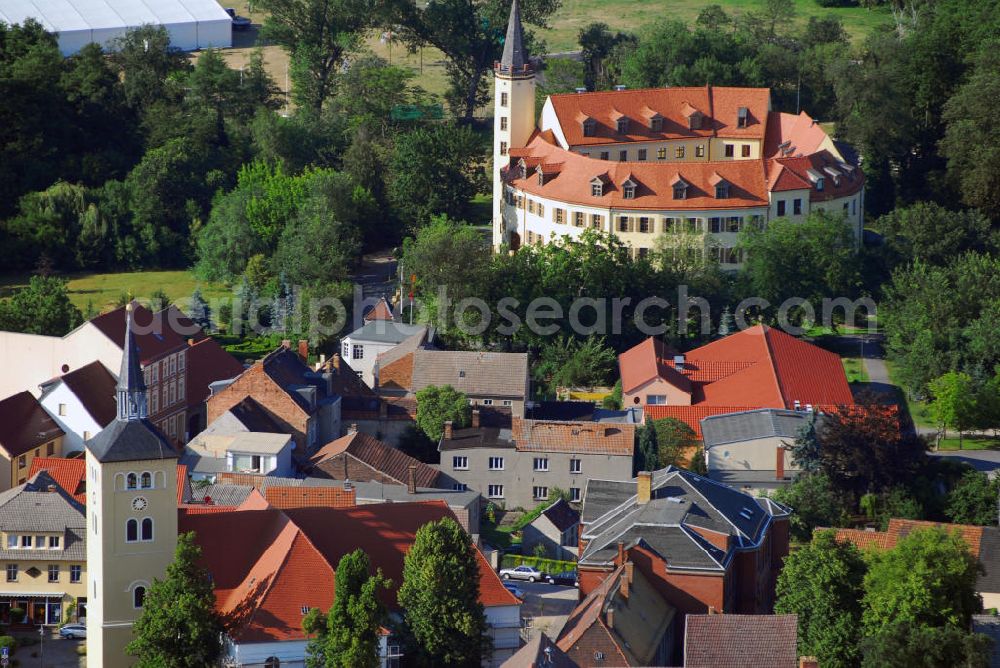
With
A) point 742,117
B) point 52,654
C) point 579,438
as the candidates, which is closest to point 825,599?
point 579,438

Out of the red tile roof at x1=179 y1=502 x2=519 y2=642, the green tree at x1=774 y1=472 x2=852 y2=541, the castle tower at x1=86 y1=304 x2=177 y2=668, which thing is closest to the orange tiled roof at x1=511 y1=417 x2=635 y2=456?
the green tree at x1=774 y1=472 x2=852 y2=541

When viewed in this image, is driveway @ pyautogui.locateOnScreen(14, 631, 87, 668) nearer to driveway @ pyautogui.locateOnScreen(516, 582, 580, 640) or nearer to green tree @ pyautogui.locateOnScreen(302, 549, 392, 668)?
green tree @ pyautogui.locateOnScreen(302, 549, 392, 668)

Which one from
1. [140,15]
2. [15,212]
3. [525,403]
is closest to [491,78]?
[140,15]

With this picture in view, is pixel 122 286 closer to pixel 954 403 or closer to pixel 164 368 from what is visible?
pixel 164 368

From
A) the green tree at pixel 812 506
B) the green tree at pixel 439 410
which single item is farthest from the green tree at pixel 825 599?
the green tree at pixel 439 410

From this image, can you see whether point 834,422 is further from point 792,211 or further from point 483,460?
point 792,211

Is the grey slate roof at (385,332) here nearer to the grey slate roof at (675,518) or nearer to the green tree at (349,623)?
the grey slate roof at (675,518)
